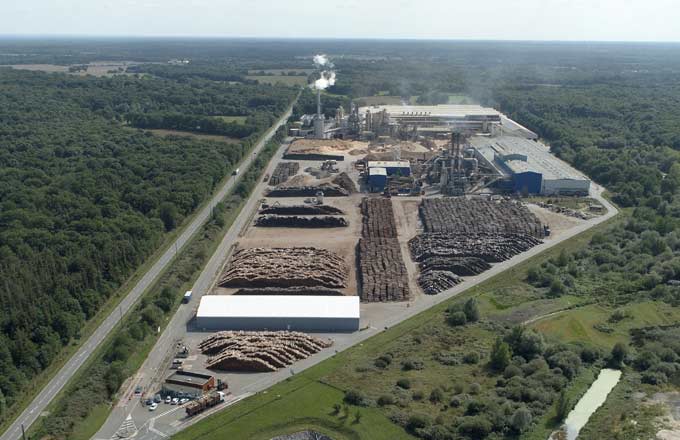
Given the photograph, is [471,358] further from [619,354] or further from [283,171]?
[283,171]

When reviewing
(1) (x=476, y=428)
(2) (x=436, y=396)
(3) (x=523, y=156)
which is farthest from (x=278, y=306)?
(3) (x=523, y=156)

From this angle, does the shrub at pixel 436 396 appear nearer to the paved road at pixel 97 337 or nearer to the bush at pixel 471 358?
the bush at pixel 471 358

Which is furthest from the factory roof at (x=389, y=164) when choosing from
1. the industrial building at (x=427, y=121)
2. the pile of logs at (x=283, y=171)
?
→ the industrial building at (x=427, y=121)

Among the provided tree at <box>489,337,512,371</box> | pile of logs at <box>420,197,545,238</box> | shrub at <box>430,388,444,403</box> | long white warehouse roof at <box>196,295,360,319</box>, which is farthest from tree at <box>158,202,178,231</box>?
shrub at <box>430,388,444,403</box>

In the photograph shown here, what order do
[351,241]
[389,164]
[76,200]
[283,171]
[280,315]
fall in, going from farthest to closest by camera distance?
[283,171] → [389,164] → [76,200] → [351,241] → [280,315]

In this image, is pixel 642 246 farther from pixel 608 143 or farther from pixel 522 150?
pixel 608 143
